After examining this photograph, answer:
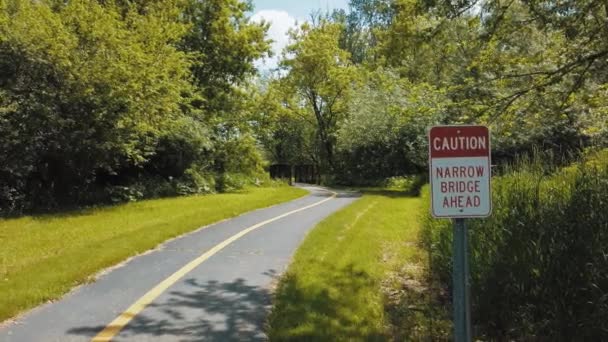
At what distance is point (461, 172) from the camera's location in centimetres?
341

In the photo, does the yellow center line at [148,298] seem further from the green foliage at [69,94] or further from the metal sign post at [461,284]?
the green foliage at [69,94]

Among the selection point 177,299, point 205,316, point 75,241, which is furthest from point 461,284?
point 75,241

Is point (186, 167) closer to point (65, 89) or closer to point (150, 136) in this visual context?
point (150, 136)

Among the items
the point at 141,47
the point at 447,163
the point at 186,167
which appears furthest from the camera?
the point at 186,167

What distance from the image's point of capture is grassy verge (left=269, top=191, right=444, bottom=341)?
5.95 m

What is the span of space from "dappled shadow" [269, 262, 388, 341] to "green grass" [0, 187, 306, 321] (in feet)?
9.42

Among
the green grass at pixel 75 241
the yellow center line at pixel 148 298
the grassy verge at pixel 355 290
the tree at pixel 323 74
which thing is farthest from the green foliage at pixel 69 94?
the tree at pixel 323 74

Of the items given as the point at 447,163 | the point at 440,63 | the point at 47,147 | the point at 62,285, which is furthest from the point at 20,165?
the point at 440,63

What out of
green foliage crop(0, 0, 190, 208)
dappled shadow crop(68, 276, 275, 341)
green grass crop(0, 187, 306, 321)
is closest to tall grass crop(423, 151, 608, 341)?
dappled shadow crop(68, 276, 275, 341)

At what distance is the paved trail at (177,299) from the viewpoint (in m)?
5.88

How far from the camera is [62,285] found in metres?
7.61

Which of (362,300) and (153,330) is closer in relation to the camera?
(153,330)

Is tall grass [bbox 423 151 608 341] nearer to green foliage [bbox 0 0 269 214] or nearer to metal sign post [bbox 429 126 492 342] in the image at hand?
metal sign post [bbox 429 126 492 342]

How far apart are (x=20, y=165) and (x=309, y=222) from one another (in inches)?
328
